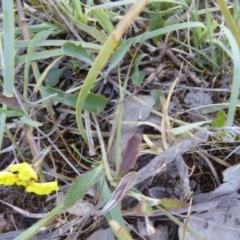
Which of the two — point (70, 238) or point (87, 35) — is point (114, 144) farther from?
point (87, 35)

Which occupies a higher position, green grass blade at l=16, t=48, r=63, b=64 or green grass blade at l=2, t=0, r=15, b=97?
green grass blade at l=2, t=0, r=15, b=97

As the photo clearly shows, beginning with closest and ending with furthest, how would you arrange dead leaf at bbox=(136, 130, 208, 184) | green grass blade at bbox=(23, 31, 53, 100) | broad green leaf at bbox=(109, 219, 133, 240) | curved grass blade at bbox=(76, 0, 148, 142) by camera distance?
curved grass blade at bbox=(76, 0, 148, 142) → broad green leaf at bbox=(109, 219, 133, 240) → dead leaf at bbox=(136, 130, 208, 184) → green grass blade at bbox=(23, 31, 53, 100)

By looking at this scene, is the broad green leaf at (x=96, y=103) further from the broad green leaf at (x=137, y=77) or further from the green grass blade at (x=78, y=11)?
the green grass blade at (x=78, y=11)

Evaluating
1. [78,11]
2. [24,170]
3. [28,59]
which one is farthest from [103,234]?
[78,11]

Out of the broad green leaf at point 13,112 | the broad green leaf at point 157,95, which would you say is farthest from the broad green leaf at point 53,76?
the broad green leaf at point 157,95

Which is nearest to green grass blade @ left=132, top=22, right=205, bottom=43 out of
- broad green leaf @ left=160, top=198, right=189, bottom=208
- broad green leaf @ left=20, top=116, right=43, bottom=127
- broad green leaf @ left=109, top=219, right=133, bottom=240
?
broad green leaf @ left=20, top=116, right=43, bottom=127

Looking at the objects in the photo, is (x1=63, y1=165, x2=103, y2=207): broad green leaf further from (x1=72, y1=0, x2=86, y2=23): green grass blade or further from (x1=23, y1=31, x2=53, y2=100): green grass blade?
(x1=72, y1=0, x2=86, y2=23): green grass blade

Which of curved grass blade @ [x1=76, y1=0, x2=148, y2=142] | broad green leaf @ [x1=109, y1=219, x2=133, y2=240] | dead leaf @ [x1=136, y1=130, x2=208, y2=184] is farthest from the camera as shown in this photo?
dead leaf @ [x1=136, y1=130, x2=208, y2=184]
